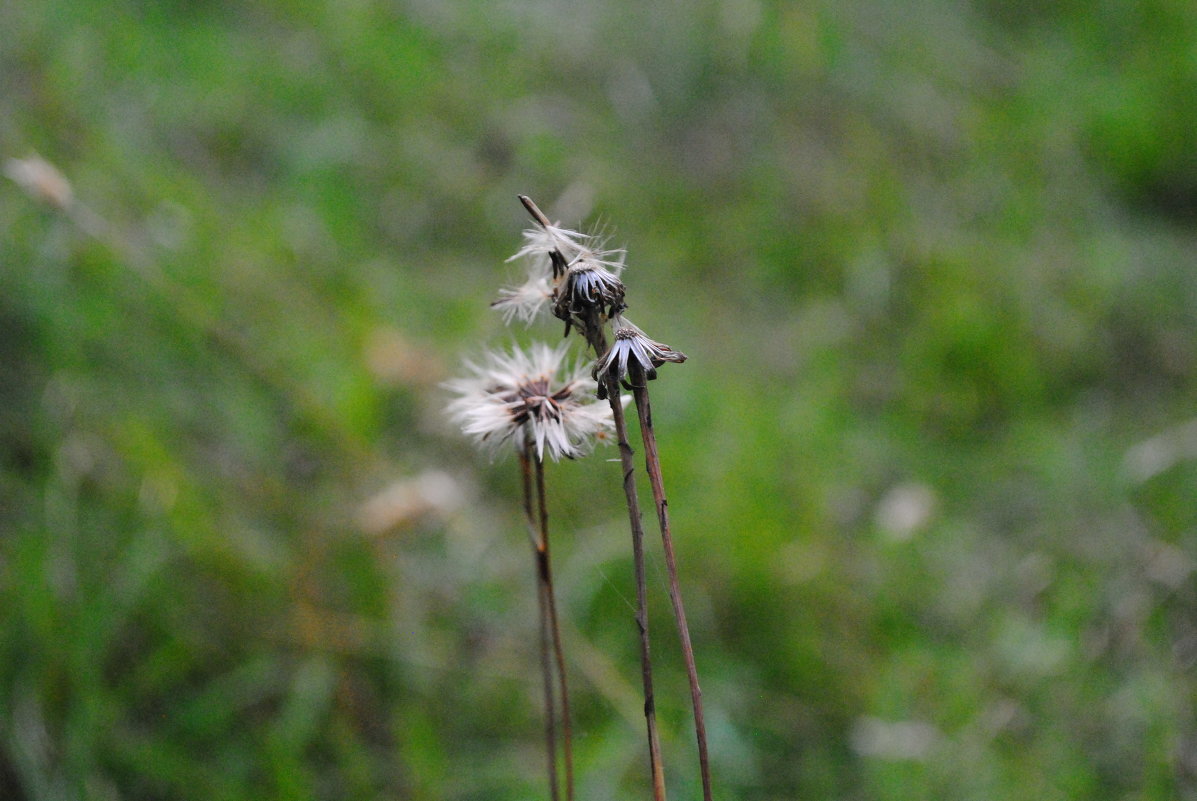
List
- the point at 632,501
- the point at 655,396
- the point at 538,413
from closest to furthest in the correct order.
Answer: the point at 632,501 < the point at 538,413 < the point at 655,396

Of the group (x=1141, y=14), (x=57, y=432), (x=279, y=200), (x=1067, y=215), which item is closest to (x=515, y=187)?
(x=279, y=200)

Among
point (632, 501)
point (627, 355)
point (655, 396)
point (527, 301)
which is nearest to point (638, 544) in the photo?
point (632, 501)

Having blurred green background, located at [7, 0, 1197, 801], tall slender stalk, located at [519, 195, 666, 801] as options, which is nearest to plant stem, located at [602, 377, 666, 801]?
tall slender stalk, located at [519, 195, 666, 801]

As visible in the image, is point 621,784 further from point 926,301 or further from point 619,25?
point 619,25

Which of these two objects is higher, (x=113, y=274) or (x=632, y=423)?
(x=113, y=274)

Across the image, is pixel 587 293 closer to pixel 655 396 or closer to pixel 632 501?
pixel 632 501

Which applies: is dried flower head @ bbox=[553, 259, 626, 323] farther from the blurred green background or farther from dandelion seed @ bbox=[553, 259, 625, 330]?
the blurred green background
